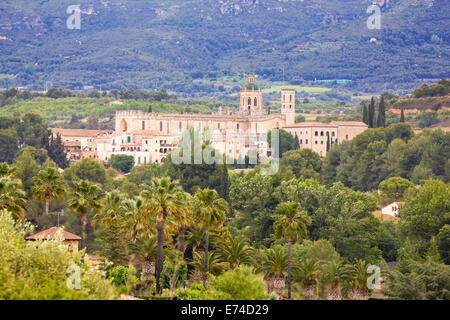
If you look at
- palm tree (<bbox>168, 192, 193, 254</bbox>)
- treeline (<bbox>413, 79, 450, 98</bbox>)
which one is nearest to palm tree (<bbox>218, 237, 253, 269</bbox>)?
palm tree (<bbox>168, 192, 193, 254</bbox>)

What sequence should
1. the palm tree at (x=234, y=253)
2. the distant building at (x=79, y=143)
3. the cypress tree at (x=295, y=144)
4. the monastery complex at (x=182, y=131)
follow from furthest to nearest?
the distant building at (x=79, y=143) < the cypress tree at (x=295, y=144) < the monastery complex at (x=182, y=131) < the palm tree at (x=234, y=253)

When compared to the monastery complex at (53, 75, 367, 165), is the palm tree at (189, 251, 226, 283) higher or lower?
lower

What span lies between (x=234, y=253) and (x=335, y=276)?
5.07 meters

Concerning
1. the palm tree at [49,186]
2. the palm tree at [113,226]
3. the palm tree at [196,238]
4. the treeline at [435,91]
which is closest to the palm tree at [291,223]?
the palm tree at [196,238]

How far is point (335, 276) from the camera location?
48.1 meters

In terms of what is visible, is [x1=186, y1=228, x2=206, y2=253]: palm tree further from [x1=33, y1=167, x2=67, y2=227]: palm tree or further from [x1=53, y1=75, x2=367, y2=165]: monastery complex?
[x1=53, y1=75, x2=367, y2=165]: monastery complex

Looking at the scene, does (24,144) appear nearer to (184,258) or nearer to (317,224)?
(317,224)

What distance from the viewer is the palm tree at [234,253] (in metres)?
49.8

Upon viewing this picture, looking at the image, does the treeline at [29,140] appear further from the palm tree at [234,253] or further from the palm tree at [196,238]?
the palm tree at [234,253]

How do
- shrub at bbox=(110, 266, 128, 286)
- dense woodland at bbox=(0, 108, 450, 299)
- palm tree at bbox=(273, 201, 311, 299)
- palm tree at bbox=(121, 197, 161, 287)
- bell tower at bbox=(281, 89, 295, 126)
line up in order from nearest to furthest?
dense woodland at bbox=(0, 108, 450, 299) < shrub at bbox=(110, 266, 128, 286) < palm tree at bbox=(121, 197, 161, 287) < palm tree at bbox=(273, 201, 311, 299) < bell tower at bbox=(281, 89, 295, 126)

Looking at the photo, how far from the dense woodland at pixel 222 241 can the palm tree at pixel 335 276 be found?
0.07 metres

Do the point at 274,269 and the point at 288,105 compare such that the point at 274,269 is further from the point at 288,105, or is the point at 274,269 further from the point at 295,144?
the point at 288,105

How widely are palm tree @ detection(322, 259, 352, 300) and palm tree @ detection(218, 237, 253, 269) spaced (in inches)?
148

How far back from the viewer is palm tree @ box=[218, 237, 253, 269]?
4978 centimetres
